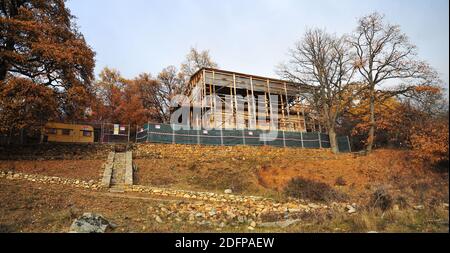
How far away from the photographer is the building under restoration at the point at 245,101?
3030cm

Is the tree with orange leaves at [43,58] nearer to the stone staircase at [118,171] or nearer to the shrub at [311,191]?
the stone staircase at [118,171]

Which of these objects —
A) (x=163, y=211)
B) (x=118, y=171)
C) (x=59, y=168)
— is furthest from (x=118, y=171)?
(x=163, y=211)

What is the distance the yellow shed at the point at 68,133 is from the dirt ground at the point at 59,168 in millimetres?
11329

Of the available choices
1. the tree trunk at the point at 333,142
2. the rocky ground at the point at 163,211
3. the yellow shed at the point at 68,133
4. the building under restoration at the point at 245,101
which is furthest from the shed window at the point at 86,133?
the tree trunk at the point at 333,142

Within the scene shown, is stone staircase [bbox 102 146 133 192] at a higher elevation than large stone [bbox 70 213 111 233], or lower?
higher

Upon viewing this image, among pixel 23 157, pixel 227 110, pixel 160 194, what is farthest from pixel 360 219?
pixel 227 110

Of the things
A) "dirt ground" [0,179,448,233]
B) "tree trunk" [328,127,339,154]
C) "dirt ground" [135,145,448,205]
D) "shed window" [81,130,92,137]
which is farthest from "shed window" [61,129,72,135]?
"tree trunk" [328,127,339,154]

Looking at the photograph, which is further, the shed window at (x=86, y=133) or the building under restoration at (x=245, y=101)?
the building under restoration at (x=245, y=101)

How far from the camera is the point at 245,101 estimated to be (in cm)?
3403

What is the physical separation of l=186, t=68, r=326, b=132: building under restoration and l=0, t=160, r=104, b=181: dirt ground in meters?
14.5

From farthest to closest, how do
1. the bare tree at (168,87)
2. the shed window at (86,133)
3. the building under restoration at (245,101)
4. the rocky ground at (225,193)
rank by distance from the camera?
the bare tree at (168,87) → the building under restoration at (245,101) → the shed window at (86,133) → the rocky ground at (225,193)

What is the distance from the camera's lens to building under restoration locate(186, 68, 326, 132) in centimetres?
3030

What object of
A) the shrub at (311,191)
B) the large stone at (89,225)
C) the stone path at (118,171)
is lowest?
the shrub at (311,191)

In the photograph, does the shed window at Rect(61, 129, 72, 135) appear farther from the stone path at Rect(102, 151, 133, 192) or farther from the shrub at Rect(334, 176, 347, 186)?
the shrub at Rect(334, 176, 347, 186)
